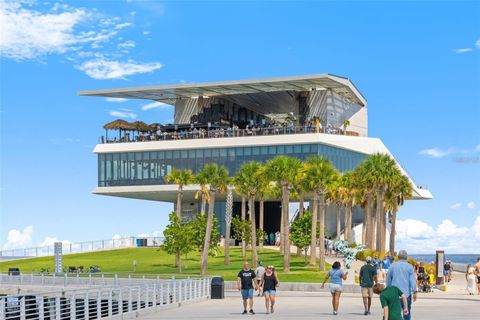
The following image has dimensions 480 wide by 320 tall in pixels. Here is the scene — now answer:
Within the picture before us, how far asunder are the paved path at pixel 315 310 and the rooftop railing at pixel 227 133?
54.2 meters

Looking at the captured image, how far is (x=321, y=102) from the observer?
319 feet

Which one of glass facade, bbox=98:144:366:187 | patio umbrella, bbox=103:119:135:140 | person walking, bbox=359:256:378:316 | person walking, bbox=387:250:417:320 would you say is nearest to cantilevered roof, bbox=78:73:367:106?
patio umbrella, bbox=103:119:135:140

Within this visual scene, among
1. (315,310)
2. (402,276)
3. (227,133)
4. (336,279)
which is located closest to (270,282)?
A: (336,279)

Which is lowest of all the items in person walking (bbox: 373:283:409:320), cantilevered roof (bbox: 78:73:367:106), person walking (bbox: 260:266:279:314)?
person walking (bbox: 260:266:279:314)

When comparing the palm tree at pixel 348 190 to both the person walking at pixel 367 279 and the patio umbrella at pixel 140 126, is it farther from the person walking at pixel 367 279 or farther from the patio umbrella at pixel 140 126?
the person walking at pixel 367 279

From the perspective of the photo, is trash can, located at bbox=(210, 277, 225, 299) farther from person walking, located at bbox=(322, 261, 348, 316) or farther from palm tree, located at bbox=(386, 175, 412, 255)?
palm tree, located at bbox=(386, 175, 412, 255)

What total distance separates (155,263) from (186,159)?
19.9 m

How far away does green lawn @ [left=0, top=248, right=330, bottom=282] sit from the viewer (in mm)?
61269

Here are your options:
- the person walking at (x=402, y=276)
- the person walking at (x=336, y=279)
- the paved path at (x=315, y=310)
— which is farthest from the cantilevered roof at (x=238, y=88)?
the person walking at (x=402, y=276)

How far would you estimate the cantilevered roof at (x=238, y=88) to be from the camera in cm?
9162

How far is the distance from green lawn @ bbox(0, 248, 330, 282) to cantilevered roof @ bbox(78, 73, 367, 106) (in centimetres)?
1772

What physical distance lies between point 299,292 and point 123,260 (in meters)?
41.5

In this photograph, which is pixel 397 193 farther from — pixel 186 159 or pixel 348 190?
pixel 186 159

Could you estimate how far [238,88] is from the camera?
96.2 m
